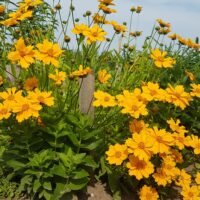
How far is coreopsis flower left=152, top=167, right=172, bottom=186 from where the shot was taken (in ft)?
10.5

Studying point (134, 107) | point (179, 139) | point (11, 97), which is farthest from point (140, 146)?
point (11, 97)

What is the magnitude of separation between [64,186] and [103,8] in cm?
134

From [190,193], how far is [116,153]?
2.32 ft

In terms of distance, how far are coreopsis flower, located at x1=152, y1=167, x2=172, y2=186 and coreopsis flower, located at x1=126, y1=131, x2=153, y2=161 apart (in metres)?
0.32

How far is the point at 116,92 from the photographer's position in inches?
148

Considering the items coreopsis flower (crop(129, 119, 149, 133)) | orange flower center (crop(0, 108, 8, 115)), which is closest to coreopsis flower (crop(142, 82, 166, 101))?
coreopsis flower (crop(129, 119, 149, 133))

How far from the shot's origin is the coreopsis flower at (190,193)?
10.9 feet

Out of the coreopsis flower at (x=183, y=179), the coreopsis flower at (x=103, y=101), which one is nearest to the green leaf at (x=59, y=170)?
the coreopsis flower at (x=103, y=101)

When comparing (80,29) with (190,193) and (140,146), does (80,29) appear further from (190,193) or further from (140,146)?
(190,193)

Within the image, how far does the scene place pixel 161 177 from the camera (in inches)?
126

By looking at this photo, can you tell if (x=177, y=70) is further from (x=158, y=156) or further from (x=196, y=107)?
(x=158, y=156)

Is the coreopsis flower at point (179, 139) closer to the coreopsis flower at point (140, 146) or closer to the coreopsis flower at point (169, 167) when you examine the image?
the coreopsis flower at point (169, 167)

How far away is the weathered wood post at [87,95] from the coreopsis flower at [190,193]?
845 mm

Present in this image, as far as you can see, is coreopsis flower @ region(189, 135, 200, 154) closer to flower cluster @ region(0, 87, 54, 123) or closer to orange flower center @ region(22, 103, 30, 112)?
flower cluster @ region(0, 87, 54, 123)
